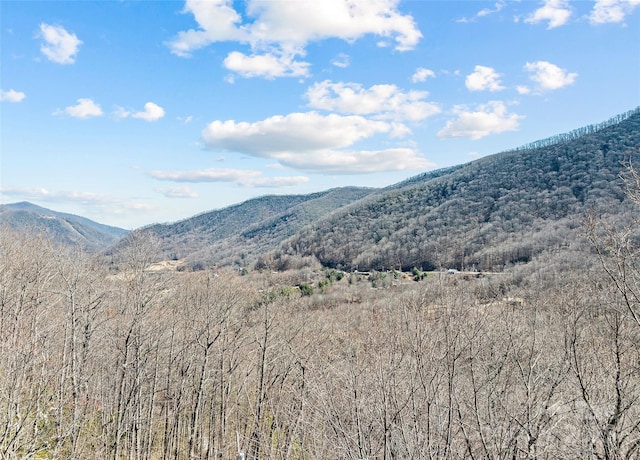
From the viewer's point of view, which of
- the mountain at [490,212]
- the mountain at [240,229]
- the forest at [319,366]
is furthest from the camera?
the mountain at [240,229]

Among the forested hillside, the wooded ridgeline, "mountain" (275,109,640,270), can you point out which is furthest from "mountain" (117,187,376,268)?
the wooded ridgeline

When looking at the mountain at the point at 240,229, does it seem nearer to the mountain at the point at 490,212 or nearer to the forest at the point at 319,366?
the mountain at the point at 490,212

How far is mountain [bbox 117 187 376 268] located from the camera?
112 m

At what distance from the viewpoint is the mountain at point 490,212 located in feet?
199

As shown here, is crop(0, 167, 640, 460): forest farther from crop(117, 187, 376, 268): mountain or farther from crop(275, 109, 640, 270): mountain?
crop(117, 187, 376, 268): mountain

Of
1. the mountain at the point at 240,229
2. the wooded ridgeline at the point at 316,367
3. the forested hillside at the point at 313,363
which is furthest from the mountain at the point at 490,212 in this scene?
the wooded ridgeline at the point at 316,367

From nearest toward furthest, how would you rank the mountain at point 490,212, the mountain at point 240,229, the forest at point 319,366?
the forest at point 319,366, the mountain at point 490,212, the mountain at point 240,229

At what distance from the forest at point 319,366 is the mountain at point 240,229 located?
73.6m

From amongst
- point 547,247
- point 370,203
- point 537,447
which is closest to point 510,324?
point 537,447

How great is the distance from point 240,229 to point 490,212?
109827mm

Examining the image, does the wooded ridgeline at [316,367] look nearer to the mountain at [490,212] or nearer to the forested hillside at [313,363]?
the forested hillside at [313,363]

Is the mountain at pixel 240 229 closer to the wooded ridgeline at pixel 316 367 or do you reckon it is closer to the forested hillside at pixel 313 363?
the forested hillside at pixel 313 363

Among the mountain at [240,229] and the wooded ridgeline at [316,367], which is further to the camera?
the mountain at [240,229]

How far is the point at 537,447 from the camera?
742cm
